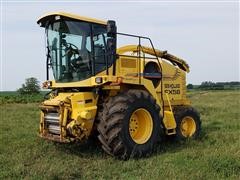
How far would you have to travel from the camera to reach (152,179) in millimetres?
6363

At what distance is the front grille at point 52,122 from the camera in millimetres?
8389

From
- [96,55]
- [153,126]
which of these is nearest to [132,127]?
[153,126]

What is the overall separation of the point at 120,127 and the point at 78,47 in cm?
206

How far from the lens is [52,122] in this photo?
28.1 ft

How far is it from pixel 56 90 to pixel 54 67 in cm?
63

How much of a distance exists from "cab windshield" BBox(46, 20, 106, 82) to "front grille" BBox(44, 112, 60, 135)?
0.90 metres

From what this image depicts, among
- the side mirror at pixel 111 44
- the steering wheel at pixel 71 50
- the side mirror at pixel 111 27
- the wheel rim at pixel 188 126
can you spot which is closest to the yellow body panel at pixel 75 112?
the steering wheel at pixel 71 50

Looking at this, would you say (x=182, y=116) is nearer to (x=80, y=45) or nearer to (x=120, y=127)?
(x=120, y=127)

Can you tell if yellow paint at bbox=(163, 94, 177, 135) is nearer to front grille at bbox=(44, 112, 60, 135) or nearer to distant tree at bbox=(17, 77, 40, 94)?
front grille at bbox=(44, 112, 60, 135)

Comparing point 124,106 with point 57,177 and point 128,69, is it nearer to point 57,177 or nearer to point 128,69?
point 128,69

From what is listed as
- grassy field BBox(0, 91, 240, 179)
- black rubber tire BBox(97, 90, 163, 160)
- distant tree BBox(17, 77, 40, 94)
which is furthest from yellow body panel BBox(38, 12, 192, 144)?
distant tree BBox(17, 77, 40, 94)

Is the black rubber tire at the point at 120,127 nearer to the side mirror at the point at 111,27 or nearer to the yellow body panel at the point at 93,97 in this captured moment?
the yellow body panel at the point at 93,97

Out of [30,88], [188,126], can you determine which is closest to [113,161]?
[188,126]

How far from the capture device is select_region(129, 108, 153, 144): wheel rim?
8562mm
